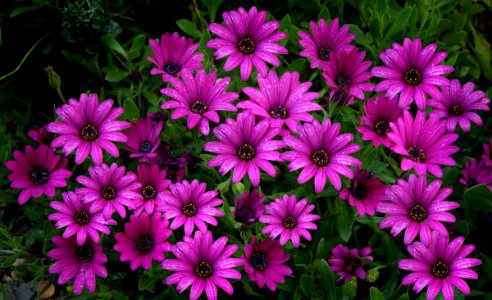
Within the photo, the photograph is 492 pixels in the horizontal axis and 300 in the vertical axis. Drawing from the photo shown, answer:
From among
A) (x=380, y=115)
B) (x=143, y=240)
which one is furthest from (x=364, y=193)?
(x=143, y=240)

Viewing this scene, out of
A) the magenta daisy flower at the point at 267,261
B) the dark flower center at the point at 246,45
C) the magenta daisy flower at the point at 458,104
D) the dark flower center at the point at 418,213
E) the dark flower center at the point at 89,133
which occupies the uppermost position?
the dark flower center at the point at 246,45

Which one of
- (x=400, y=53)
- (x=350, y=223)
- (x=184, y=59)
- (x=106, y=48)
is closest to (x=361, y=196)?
(x=350, y=223)

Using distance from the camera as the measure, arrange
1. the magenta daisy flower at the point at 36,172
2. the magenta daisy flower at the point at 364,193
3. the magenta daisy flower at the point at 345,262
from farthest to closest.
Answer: the magenta daisy flower at the point at 345,262 < the magenta daisy flower at the point at 36,172 < the magenta daisy flower at the point at 364,193

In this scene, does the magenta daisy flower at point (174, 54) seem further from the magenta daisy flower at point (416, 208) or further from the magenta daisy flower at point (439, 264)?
the magenta daisy flower at point (439, 264)

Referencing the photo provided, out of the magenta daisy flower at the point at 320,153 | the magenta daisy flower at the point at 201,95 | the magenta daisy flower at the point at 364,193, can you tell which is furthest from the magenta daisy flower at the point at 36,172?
the magenta daisy flower at the point at 364,193

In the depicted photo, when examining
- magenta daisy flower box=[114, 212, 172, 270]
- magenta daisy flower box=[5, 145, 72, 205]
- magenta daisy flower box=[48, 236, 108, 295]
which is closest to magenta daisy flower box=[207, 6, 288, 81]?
magenta daisy flower box=[114, 212, 172, 270]

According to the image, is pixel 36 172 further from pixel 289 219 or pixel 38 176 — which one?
pixel 289 219
